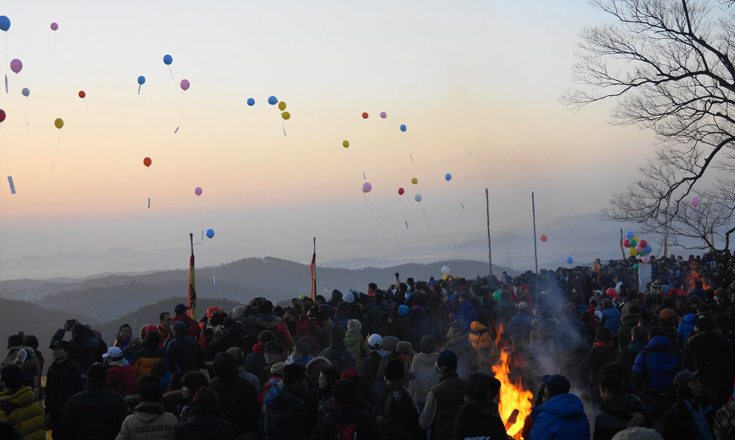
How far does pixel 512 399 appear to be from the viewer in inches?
386

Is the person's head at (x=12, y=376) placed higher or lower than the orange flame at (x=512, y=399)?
higher

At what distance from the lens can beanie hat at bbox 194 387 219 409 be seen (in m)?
6.05

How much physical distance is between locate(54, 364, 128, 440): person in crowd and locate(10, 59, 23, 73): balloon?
1103 cm

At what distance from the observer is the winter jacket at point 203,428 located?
6.00m

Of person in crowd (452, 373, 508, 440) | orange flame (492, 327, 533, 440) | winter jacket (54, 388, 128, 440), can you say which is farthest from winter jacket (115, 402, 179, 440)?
orange flame (492, 327, 533, 440)

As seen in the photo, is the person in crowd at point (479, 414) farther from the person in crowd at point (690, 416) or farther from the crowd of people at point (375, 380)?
the person in crowd at point (690, 416)

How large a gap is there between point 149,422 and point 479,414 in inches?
112

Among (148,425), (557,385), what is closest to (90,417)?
(148,425)

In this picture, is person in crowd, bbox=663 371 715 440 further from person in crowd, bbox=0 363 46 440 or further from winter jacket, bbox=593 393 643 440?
person in crowd, bbox=0 363 46 440

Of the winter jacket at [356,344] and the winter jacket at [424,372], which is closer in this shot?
the winter jacket at [424,372]

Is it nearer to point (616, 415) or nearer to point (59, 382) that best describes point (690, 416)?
point (616, 415)

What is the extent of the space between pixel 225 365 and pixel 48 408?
10.9 feet

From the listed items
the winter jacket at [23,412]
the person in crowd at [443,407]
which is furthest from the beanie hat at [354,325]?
the winter jacket at [23,412]

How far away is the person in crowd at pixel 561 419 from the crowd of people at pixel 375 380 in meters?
0.01
